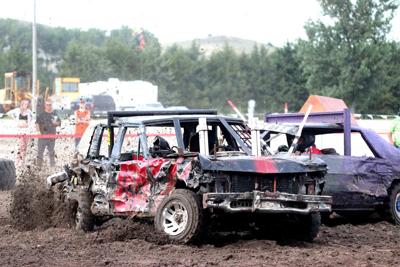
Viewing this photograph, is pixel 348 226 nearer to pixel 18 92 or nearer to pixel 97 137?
pixel 97 137

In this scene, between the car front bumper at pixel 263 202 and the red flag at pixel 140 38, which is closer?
the car front bumper at pixel 263 202

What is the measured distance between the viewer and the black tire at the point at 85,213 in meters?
10.7

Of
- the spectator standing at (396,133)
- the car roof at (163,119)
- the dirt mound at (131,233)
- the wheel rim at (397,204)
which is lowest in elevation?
the dirt mound at (131,233)

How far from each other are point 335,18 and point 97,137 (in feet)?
154

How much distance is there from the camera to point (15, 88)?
5769 centimetres

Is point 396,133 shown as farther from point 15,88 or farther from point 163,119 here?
point 15,88

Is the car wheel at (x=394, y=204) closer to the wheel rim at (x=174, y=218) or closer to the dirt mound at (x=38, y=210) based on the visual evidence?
the wheel rim at (x=174, y=218)

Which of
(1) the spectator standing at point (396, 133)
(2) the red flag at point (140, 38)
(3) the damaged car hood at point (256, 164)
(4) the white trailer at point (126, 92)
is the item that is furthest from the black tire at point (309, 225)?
(2) the red flag at point (140, 38)

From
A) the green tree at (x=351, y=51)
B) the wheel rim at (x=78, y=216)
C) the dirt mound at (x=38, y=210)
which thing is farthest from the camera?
the green tree at (x=351, y=51)

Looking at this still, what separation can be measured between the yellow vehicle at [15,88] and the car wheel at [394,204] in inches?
1867

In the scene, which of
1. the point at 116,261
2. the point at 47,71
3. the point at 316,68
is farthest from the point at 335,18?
the point at 116,261

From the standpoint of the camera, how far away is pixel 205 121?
32.8 ft

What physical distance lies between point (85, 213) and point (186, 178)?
7.14 feet

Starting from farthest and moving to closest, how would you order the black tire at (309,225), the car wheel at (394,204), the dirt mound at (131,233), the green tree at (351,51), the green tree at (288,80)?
1. the green tree at (288,80)
2. the green tree at (351,51)
3. the car wheel at (394,204)
4. the black tire at (309,225)
5. the dirt mound at (131,233)
